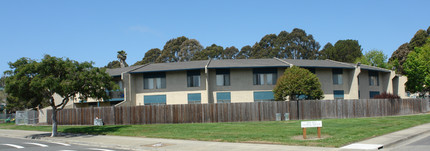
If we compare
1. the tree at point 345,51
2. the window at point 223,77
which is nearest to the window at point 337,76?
the window at point 223,77

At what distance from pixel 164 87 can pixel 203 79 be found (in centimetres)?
405

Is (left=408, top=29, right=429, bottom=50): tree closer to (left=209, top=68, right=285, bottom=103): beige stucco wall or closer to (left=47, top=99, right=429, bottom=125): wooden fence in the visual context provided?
(left=47, top=99, right=429, bottom=125): wooden fence

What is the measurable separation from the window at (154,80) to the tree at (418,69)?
104 feet

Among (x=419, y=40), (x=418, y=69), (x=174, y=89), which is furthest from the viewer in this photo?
(x=419, y=40)

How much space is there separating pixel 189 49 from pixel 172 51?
5035mm

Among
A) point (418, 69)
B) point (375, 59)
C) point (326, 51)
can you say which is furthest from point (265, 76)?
point (326, 51)

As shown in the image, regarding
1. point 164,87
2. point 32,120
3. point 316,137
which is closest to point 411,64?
point 164,87

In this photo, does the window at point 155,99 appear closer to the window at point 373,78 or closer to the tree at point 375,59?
the window at point 373,78

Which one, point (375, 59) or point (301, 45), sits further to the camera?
point (301, 45)

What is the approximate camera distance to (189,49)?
8244 centimetres

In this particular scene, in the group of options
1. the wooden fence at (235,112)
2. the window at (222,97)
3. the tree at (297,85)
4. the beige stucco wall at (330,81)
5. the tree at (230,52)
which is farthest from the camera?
the tree at (230,52)

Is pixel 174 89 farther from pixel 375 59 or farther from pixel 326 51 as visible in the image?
pixel 326 51

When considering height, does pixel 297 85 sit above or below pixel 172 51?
below

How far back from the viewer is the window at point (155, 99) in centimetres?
3762
